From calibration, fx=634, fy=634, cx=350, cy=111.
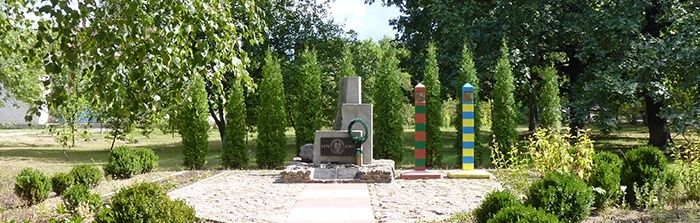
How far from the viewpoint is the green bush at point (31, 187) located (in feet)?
31.9

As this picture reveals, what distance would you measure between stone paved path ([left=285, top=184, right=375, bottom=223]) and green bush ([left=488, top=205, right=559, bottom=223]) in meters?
2.49

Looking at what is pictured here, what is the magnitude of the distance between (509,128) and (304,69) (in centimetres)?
526

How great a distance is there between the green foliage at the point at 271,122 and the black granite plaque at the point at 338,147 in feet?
10.8

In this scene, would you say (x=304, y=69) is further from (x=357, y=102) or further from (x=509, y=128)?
(x=509, y=128)

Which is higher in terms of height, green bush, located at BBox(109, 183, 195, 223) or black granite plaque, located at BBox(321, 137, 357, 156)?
black granite plaque, located at BBox(321, 137, 357, 156)

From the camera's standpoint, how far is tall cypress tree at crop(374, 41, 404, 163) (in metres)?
15.5

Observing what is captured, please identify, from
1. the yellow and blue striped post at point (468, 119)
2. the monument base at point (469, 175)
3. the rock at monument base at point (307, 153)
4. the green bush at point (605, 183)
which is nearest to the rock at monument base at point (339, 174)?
the rock at monument base at point (307, 153)

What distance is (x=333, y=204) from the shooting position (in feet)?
28.7

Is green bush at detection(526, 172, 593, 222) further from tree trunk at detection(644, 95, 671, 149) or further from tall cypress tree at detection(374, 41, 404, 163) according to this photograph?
tree trunk at detection(644, 95, 671, 149)

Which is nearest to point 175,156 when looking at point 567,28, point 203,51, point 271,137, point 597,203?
point 271,137

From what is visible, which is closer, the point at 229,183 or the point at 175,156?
the point at 229,183

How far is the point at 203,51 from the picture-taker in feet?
13.8

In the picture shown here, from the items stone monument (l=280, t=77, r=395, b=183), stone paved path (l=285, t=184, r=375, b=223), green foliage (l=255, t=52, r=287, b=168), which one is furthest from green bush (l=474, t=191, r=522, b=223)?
green foliage (l=255, t=52, r=287, b=168)

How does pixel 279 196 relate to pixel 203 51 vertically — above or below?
below
